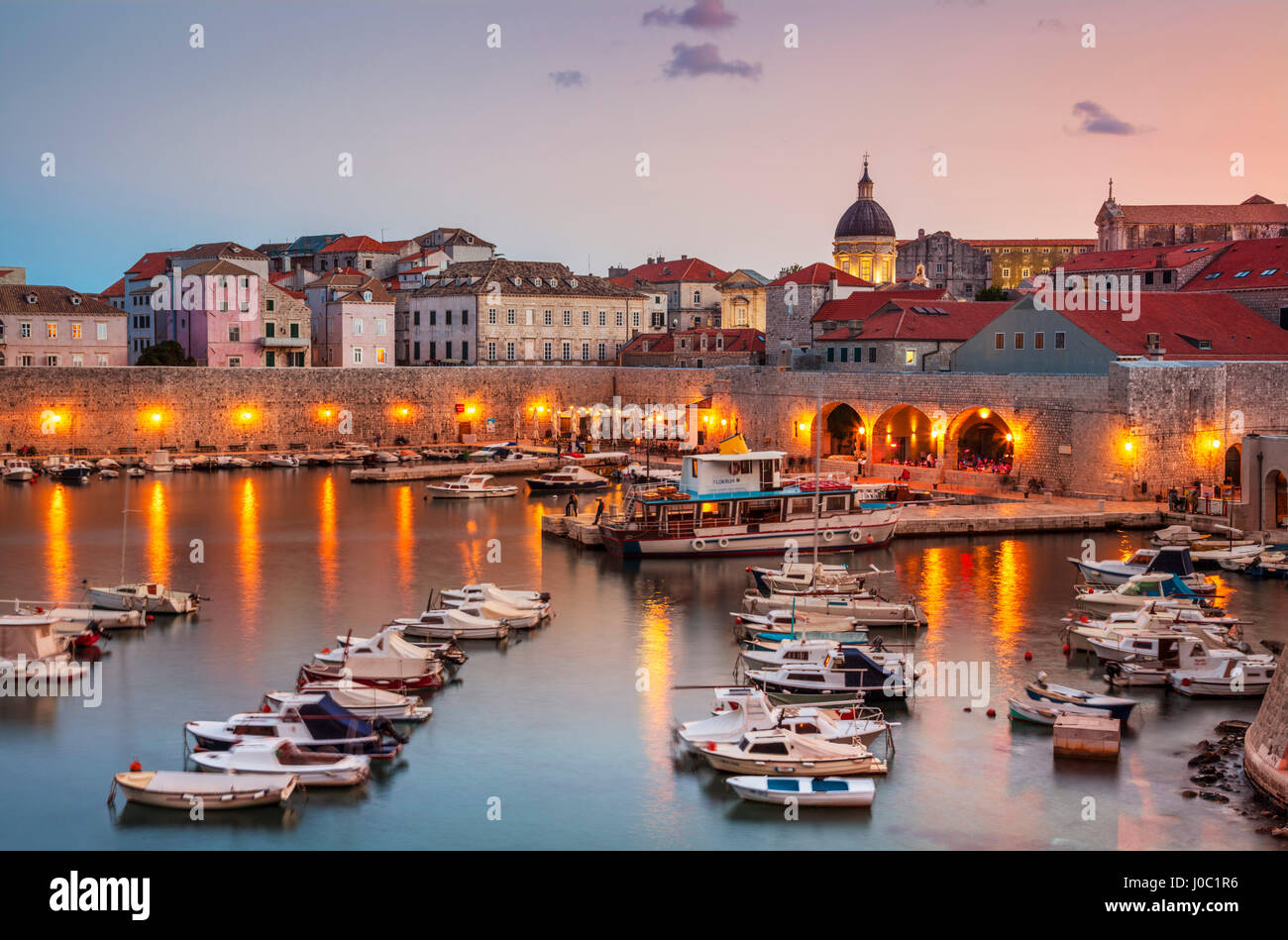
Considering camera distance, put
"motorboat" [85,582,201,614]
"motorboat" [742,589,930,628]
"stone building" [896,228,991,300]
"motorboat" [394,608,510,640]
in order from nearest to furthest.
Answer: "motorboat" [394,608,510,640], "motorboat" [742,589,930,628], "motorboat" [85,582,201,614], "stone building" [896,228,991,300]

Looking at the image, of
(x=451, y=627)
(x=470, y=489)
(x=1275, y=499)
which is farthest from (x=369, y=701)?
(x=470, y=489)

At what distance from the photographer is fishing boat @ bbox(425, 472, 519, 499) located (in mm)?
35625

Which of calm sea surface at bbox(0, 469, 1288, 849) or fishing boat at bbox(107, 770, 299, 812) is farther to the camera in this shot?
fishing boat at bbox(107, 770, 299, 812)

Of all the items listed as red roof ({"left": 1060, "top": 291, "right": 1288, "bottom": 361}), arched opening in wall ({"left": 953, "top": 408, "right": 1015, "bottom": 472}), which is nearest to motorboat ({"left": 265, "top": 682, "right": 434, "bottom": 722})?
arched opening in wall ({"left": 953, "top": 408, "right": 1015, "bottom": 472})

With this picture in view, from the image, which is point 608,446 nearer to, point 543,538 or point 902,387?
point 902,387

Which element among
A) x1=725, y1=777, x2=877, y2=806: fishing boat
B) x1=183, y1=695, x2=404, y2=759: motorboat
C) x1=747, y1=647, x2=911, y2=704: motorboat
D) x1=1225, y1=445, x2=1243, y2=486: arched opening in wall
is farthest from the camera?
x1=1225, y1=445, x2=1243, y2=486: arched opening in wall

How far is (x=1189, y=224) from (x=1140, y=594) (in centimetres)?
4289

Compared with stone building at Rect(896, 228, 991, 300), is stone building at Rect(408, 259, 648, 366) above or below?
below

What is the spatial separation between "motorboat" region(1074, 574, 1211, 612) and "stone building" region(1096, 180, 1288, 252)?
40879mm

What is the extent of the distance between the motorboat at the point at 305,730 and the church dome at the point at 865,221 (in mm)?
51696

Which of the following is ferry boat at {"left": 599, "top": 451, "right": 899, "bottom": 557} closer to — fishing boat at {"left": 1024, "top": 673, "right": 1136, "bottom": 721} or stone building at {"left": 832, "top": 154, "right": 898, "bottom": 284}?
fishing boat at {"left": 1024, "top": 673, "right": 1136, "bottom": 721}

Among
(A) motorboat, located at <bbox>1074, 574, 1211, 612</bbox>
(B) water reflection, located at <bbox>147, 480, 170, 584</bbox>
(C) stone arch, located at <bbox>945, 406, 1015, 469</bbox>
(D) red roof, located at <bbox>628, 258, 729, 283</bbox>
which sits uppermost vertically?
(D) red roof, located at <bbox>628, 258, 729, 283</bbox>

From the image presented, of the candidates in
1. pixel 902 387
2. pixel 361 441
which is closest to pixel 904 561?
pixel 902 387

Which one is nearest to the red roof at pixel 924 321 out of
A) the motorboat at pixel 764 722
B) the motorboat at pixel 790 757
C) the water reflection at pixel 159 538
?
the water reflection at pixel 159 538
